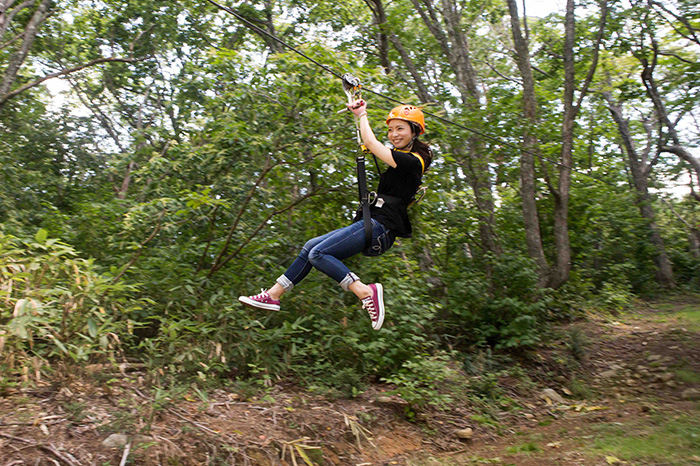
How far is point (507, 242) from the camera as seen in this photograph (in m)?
10.4

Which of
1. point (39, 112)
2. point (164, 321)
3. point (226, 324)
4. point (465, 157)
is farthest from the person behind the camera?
point (39, 112)

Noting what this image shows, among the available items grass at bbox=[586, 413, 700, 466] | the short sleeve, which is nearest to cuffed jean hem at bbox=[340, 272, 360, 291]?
the short sleeve

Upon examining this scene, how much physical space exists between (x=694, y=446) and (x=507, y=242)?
5598 mm

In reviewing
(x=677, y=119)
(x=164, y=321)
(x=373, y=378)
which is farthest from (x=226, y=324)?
(x=677, y=119)

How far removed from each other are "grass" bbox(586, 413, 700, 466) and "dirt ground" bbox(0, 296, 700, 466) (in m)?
0.02

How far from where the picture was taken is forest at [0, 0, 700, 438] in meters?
5.81

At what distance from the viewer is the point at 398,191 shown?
4441 millimetres

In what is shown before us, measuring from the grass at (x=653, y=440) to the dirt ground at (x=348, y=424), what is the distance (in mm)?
18

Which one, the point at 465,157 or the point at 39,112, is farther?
the point at 39,112

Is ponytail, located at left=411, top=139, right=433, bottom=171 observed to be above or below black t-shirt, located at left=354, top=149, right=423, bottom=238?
above

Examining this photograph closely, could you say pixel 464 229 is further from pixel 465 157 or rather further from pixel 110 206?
pixel 110 206

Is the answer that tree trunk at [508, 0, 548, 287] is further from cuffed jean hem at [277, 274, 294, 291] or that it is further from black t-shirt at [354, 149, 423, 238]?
cuffed jean hem at [277, 274, 294, 291]

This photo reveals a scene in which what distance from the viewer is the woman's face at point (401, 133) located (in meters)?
4.43

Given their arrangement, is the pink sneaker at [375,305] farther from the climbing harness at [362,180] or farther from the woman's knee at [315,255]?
the woman's knee at [315,255]
